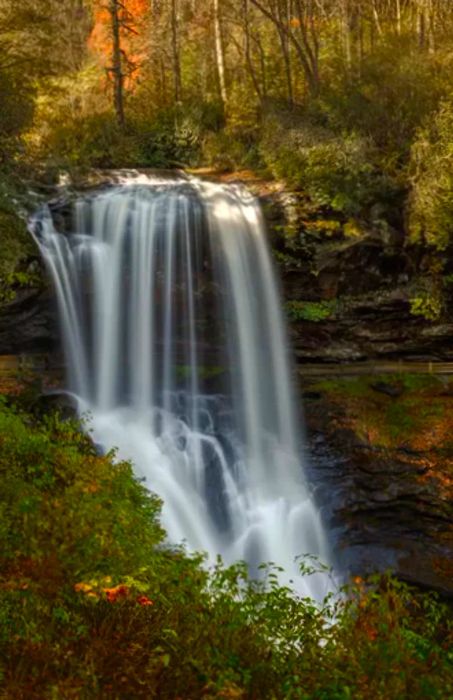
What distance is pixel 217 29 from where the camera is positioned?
22375 millimetres

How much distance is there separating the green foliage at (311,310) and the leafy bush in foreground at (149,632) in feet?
29.3

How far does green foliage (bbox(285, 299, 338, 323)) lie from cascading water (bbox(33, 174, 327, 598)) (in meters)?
0.37

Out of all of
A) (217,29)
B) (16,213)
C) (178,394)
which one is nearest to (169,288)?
(178,394)

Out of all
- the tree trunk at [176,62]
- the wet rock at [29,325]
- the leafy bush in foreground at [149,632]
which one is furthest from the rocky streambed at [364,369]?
the tree trunk at [176,62]

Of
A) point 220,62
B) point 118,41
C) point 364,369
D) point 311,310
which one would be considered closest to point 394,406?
point 364,369

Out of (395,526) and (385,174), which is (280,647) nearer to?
(395,526)

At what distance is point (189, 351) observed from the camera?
13.7 meters

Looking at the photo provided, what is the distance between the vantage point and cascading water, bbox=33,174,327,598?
11148mm

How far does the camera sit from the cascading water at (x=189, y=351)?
1115 centimetres

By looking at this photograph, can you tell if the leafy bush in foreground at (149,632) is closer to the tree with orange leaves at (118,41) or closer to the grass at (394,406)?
the grass at (394,406)

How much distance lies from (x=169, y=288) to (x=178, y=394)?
2518 millimetres

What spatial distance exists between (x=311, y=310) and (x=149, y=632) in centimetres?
1065

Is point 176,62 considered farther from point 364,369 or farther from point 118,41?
point 364,369

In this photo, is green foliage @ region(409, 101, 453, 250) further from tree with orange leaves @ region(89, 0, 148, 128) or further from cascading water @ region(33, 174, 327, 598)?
tree with orange leaves @ region(89, 0, 148, 128)
